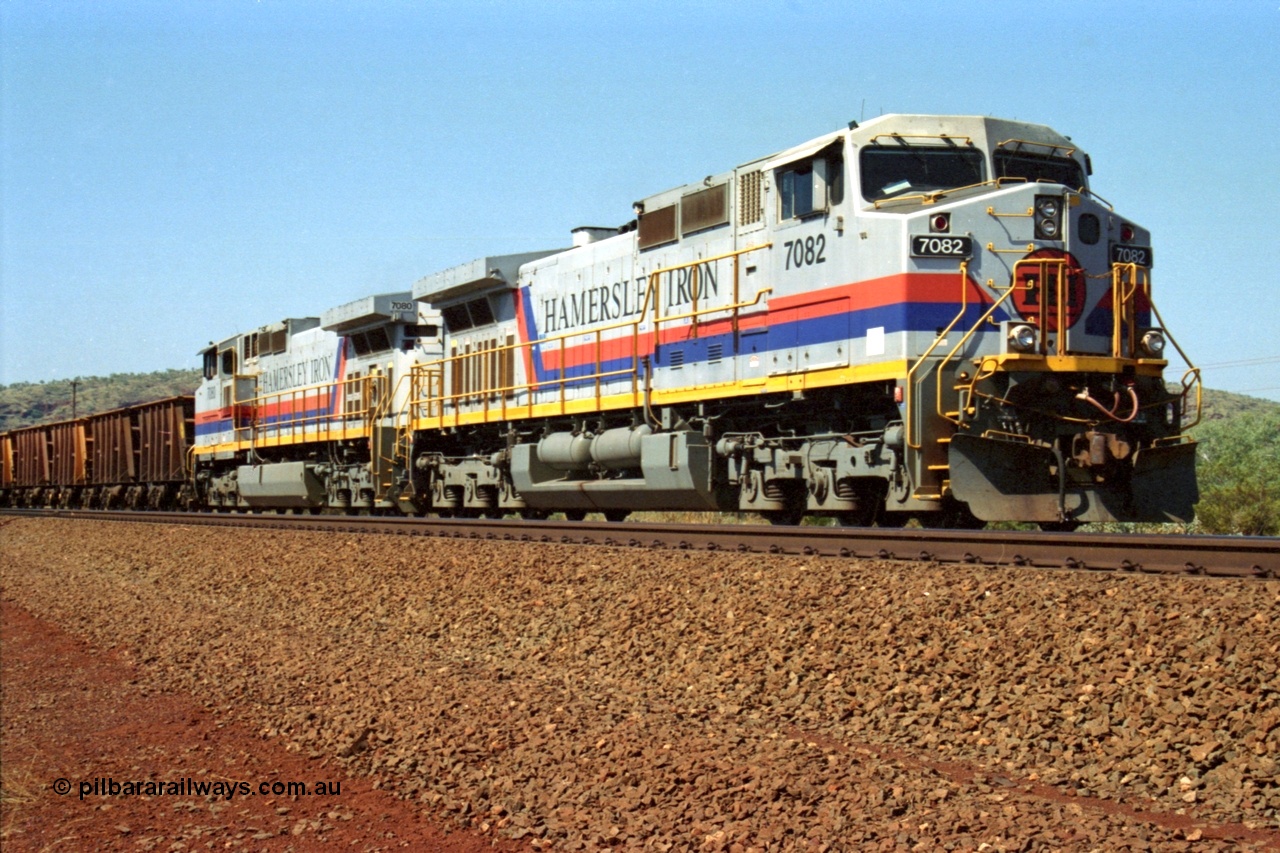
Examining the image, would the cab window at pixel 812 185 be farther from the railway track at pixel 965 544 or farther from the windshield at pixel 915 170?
the railway track at pixel 965 544

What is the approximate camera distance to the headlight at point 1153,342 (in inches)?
425

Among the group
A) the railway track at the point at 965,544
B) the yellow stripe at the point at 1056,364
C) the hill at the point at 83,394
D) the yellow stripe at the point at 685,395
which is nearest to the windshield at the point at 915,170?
the yellow stripe at the point at 685,395

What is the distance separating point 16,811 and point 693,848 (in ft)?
12.5

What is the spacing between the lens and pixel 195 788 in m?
6.48

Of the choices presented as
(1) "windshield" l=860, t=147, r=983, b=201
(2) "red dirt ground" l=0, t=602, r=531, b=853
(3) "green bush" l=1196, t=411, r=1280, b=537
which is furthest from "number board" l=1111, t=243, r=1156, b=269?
(2) "red dirt ground" l=0, t=602, r=531, b=853

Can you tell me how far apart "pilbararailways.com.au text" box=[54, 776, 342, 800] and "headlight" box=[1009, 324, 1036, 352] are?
21.6ft

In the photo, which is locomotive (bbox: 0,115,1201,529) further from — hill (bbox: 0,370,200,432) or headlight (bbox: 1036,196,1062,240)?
hill (bbox: 0,370,200,432)

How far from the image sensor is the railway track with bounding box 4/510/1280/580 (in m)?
7.36

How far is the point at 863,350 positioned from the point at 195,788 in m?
6.71

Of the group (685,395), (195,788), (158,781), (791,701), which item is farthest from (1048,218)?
(158,781)

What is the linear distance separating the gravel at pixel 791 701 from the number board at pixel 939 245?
3.15 meters

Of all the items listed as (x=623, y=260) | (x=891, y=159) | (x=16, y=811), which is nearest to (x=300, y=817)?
(x=16, y=811)

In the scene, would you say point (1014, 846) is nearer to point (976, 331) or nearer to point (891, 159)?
point (976, 331)

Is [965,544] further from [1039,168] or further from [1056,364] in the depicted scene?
[1039,168]
